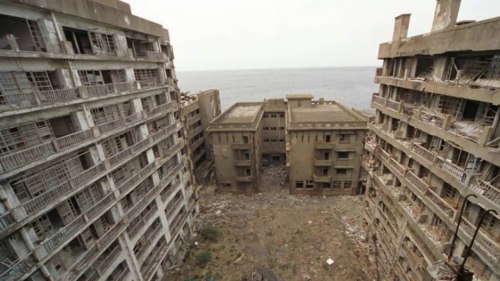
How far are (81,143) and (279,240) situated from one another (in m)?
24.2

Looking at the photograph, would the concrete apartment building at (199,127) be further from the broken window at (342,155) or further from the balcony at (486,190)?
the balcony at (486,190)

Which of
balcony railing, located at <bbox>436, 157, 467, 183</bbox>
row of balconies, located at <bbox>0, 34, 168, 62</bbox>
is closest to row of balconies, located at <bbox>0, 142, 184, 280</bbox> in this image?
row of balconies, located at <bbox>0, 34, 168, 62</bbox>

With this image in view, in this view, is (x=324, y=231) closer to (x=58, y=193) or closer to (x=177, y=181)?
(x=177, y=181)

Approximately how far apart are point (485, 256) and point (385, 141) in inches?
514

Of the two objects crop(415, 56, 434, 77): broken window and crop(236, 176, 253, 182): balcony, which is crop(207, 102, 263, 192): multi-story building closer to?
crop(236, 176, 253, 182): balcony

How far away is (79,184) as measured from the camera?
14844mm

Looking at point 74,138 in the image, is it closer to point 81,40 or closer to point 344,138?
point 81,40

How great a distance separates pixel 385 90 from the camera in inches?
923

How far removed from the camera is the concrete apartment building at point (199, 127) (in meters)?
46.1

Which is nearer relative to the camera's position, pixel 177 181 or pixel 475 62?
pixel 475 62

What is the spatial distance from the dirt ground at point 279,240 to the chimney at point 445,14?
23.5 meters

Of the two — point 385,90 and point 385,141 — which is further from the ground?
point 385,90

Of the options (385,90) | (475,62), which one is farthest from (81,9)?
(385,90)

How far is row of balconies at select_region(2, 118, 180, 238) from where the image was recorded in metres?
12.2
